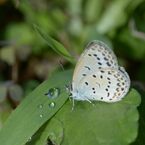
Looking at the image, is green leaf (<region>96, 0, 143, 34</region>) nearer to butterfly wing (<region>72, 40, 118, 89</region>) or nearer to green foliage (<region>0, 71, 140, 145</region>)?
butterfly wing (<region>72, 40, 118, 89</region>)

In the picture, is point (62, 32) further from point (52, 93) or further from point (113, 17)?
point (52, 93)

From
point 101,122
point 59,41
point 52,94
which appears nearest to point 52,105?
point 52,94

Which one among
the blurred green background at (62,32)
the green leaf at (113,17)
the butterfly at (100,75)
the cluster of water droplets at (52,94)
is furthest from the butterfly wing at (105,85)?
the green leaf at (113,17)

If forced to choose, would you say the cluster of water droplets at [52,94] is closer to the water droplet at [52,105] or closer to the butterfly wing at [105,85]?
the water droplet at [52,105]

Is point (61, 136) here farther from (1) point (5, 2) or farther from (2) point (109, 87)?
(1) point (5, 2)

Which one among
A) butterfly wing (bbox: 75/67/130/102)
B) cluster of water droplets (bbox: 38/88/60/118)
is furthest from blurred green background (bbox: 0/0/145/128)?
cluster of water droplets (bbox: 38/88/60/118)

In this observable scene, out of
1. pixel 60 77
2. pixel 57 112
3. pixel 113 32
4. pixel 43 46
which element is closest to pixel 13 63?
pixel 43 46
